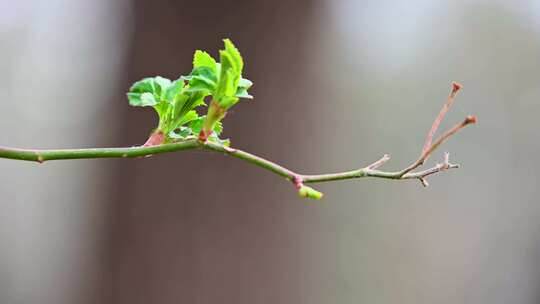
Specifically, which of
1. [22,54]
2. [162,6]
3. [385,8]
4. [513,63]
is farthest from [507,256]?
[22,54]

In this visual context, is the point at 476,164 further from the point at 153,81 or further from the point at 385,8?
the point at 153,81

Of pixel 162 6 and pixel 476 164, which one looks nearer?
pixel 162 6

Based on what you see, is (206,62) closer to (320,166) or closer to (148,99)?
(148,99)

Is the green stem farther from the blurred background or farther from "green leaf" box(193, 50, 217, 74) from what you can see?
the blurred background

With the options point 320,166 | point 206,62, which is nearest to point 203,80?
point 206,62

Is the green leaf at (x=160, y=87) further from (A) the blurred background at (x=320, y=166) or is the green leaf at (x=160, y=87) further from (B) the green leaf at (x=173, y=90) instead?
(A) the blurred background at (x=320, y=166)

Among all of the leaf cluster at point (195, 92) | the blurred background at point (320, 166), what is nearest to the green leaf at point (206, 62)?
the leaf cluster at point (195, 92)

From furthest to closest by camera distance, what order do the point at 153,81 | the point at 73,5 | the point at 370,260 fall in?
the point at 73,5 < the point at 370,260 < the point at 153,81

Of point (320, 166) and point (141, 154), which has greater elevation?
point (320, 166)

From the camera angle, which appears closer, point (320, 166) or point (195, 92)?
point (195, 92)
